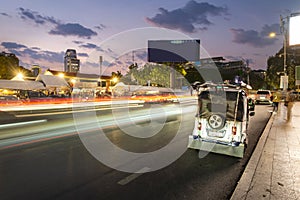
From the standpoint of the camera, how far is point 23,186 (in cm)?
429

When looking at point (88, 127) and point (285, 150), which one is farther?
point (88, 127)

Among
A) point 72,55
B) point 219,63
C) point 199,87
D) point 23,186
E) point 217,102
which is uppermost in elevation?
point 72,55

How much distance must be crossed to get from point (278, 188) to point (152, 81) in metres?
54.0

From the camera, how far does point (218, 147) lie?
6434 millimetres

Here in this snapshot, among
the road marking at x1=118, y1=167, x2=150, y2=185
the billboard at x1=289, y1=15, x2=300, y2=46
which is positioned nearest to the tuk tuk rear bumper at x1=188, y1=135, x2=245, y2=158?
the road marking at x1=118, y1=167, x2=150, y2=185

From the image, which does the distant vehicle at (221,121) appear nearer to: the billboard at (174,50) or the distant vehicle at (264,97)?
the distant vehicle at (264,97)

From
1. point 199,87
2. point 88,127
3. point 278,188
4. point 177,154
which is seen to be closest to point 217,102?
→ point 199,87

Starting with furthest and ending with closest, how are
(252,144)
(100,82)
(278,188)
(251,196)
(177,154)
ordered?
(100,82) < (252,144) < (177,154) < (278,188) < (251,196)

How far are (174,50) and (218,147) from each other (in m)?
37.8

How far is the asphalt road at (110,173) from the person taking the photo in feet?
13.4

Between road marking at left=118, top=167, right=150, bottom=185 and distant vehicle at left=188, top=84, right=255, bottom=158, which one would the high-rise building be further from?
road marking at left=118, top=167, right=150, bottom=185

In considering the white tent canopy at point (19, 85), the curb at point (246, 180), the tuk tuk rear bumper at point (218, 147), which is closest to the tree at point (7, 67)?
the white tent canopy at point (19, 85)

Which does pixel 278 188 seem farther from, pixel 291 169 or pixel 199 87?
pixel 199 87

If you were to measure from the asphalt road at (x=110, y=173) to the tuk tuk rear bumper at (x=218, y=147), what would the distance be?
150 millimetres
